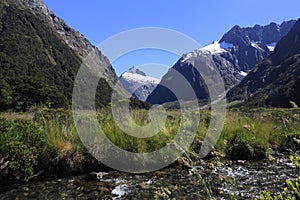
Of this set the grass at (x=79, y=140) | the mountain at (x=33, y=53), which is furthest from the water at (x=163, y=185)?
the mountain at (x=33, y=53)

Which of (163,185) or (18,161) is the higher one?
(18,161)

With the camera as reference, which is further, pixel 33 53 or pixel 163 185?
pixel 33 53

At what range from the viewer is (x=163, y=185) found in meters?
6.92

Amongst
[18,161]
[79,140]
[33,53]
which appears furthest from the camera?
[33,53]

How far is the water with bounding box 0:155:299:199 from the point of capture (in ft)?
20.3

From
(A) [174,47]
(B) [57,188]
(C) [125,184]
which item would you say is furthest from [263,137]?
(B) [57,188]

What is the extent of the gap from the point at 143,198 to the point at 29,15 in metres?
175

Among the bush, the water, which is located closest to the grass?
the bush

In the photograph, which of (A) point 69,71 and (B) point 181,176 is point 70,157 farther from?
(A) point 69,71

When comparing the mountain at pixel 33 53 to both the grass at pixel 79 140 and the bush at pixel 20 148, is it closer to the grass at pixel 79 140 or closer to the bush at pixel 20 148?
the grass at pixel 79 140

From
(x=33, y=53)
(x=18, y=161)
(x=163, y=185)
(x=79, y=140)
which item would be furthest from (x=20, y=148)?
(x=33, y=53)

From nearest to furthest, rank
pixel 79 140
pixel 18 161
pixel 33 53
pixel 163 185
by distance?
pixel 163 185 < pixel 18 161 < pixel 79 140 < pixel 33 53

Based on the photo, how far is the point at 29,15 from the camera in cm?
16300

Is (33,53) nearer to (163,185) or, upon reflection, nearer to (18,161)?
(18,161)
